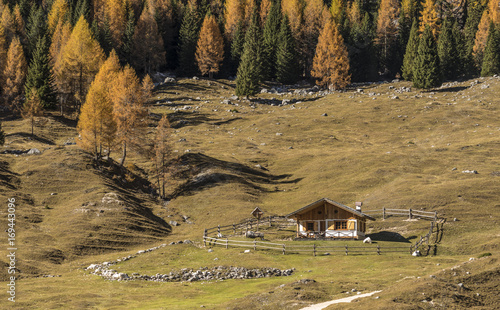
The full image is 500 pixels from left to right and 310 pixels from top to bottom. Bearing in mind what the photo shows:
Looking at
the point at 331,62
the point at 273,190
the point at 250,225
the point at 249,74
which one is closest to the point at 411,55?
the point at 331,62

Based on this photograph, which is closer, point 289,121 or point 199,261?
point 199,261

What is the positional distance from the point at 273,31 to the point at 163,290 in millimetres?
140697

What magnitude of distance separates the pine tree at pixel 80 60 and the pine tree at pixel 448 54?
9855cm

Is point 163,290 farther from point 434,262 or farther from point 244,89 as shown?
point 244,89

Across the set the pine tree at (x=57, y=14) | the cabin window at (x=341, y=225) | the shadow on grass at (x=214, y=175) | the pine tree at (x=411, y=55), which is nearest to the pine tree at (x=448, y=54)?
the pine tree at (x=411, y=55)

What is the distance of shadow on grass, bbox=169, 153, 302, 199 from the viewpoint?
91812 millimetres

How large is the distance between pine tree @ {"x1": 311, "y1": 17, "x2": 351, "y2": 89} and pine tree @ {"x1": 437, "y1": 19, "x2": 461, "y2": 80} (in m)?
28.6

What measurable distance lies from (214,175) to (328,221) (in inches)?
1251

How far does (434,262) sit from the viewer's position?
48125 mm

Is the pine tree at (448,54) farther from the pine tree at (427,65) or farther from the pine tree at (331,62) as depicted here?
the pine tree at (331,62)

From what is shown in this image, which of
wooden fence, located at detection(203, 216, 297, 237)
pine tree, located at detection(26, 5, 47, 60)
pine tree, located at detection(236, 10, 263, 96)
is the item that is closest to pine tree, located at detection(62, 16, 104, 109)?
pine tree, located at detection(26, 5, 47, 60)

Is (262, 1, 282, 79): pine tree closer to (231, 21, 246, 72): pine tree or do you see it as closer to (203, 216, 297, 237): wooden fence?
(231, 21, 246, 72): pine tree

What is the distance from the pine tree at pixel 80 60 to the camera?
12550 cm

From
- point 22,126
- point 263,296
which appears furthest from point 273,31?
point 263,296
